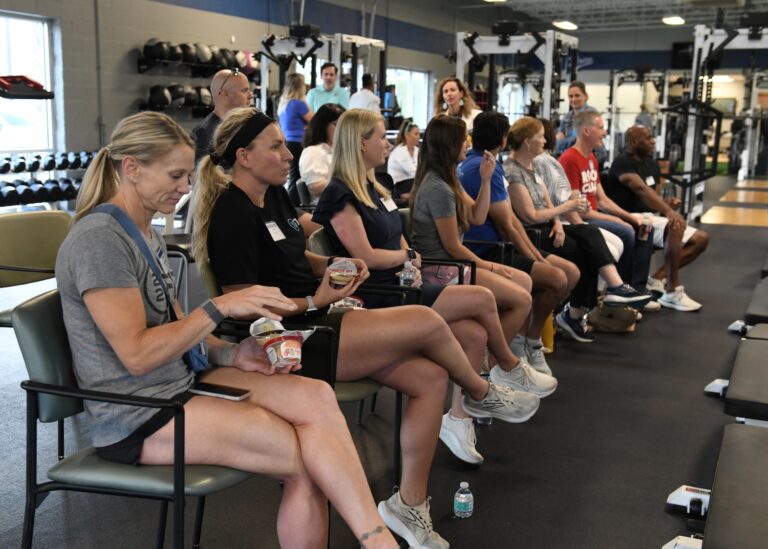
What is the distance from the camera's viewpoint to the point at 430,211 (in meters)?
3.35

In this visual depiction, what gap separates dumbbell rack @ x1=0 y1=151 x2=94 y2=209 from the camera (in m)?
6.59

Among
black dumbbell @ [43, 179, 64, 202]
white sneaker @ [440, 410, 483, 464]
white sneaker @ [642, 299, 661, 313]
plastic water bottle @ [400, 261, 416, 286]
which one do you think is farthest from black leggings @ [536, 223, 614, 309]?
black dumbbell @ [43, 179, 64, 202]

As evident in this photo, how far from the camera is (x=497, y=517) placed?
8.09ft

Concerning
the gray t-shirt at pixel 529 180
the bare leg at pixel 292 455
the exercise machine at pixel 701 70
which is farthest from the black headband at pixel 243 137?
the exercise machine at pixel 701 70

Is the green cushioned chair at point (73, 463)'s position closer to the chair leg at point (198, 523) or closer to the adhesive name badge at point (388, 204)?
the chair leg at point (198, 523)

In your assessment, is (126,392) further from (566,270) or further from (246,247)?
(566,270)

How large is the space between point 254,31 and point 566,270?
28.3 feet

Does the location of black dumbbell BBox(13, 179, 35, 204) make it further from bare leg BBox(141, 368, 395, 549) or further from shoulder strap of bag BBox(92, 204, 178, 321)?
bare leg BBox(141, 368, 395, 549)

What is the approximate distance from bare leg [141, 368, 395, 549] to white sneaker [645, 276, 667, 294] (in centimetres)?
411

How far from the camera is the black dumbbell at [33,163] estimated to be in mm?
7234

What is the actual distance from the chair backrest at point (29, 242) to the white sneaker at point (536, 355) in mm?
2106

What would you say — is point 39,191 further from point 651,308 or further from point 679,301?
point 679,301

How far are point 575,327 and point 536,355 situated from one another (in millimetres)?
849

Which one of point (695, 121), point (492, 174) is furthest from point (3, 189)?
point (695, 121)
